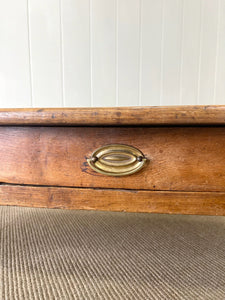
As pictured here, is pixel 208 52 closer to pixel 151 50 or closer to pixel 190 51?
pixel 190 51

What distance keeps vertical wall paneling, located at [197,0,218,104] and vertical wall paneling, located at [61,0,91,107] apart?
499 mm

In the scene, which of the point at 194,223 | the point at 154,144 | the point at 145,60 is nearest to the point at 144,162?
the point at 154,144

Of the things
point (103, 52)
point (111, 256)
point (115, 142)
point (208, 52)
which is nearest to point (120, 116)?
point (115, 142)

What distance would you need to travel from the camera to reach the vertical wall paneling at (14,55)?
109cm

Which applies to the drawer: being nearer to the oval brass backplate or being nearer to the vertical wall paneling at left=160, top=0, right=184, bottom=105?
the oval brass backplate

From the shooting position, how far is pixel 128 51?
1.12 meters

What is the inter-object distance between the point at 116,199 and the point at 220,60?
3.27 ft

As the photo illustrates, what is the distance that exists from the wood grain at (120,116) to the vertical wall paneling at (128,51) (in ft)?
Answer: 2.54

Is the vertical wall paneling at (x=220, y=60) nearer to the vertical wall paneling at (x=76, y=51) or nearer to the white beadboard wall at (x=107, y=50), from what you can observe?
the white beadboard wall at (x=107, y=50)

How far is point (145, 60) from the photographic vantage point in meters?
1.13

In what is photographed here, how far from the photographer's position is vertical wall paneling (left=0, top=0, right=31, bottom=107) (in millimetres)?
1090

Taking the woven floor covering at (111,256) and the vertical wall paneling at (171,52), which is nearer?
the woven floor covering at (111,256)

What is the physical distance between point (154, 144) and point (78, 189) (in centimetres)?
15

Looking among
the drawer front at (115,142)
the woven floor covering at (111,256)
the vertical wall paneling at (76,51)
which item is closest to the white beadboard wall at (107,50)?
the vertical wall paneling at (76,51)
